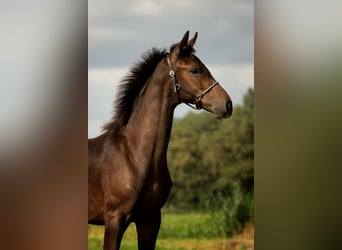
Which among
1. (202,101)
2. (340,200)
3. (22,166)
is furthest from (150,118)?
(340,200)

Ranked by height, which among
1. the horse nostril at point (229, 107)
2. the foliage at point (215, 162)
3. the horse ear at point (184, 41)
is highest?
the horse ear at point (184, 41)

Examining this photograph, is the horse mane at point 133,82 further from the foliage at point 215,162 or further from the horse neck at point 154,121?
the foliage at point 215,162

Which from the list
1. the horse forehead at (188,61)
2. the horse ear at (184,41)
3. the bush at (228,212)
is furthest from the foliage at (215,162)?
the horse ear at (184,41)

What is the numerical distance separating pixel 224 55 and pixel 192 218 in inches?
34.9

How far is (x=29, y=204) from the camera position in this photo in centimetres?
313

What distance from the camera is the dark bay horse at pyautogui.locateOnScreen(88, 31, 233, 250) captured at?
3139mm

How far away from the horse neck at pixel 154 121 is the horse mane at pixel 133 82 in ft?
0.11

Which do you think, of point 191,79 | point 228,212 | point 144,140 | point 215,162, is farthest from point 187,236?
point 191,79

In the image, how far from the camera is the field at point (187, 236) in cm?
316

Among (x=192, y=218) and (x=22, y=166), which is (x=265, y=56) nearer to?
(x=192, y=218)

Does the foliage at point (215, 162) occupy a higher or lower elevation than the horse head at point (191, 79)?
lower

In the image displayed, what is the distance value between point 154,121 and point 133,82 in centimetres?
23

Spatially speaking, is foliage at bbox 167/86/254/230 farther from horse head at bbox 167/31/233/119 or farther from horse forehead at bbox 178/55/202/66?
horse forehead at bbox 178/55/202/66

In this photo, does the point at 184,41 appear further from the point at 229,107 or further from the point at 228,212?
the point at 228,212
